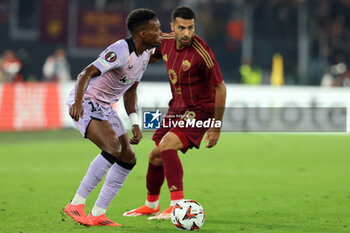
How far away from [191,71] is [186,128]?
1.81ft

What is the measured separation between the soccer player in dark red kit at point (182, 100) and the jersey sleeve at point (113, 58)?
69 cm

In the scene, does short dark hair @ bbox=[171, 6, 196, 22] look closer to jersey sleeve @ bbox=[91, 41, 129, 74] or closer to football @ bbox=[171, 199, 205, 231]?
jersey sleeve @ bbox=[91, 41, 129, 74]

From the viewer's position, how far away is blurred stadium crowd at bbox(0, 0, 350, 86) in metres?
25.6

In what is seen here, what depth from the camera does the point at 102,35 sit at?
25281 mm

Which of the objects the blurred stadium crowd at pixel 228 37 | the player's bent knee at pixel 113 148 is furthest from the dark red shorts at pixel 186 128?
the blurred stadium crowd at pixel 228 37

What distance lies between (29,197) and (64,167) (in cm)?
339

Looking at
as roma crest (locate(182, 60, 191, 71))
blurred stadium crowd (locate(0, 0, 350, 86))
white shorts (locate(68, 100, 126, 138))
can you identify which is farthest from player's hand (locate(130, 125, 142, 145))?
blurred stadium crowd (locate(0, 0, 350, 86))

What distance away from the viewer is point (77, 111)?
21.0 feet

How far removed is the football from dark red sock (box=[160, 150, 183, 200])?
0.41 metres

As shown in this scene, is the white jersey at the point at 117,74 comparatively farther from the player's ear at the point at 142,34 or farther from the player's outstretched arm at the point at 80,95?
the player's outstretched arm at the point at 80,95

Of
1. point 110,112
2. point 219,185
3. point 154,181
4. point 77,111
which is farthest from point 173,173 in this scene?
point 219,185

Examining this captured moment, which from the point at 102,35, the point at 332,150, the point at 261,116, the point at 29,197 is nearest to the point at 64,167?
the point at 29,197

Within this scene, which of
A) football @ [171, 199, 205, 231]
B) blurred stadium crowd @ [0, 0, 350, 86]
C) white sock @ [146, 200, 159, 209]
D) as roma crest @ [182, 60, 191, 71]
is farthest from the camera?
blurred stadium crowd @ [0, 0, 350, 86]

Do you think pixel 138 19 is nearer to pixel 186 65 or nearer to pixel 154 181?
pixel 186 65
